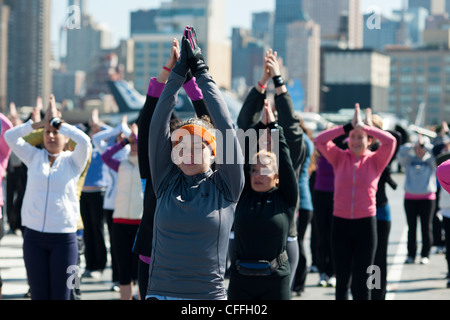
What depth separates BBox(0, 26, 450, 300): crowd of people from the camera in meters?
4.39

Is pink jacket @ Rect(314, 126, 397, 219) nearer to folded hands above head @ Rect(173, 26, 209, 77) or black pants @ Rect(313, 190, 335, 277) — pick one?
black pants @ Rect(313, 190, 335, 277)

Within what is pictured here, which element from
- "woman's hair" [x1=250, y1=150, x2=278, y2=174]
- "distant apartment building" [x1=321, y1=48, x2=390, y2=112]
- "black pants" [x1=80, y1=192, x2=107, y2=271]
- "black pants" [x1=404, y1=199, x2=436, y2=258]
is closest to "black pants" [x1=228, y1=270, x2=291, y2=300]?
"woman's hair" [x1=250, y1=150, x2=278, y2=174]

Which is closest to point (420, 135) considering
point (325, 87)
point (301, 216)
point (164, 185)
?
point (301, 216)

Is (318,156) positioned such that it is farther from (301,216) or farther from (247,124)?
(247,124)

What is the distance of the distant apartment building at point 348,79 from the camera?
539 ft

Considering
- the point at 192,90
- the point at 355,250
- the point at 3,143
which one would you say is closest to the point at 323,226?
the point at 355,250

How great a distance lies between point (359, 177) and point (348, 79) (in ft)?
521

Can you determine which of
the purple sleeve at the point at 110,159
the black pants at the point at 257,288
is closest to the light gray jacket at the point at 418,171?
the purple sleeve at the point at 110,159

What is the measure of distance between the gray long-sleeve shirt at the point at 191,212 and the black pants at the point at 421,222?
8389mm

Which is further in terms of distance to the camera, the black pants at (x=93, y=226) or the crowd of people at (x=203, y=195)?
the black pants at (x=93, y=226)

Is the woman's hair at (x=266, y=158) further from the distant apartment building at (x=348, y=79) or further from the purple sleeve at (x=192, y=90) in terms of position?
the distant apartment building at (x=348, y=79)

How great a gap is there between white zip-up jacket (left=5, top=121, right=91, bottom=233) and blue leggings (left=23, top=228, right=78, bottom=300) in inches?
3.4

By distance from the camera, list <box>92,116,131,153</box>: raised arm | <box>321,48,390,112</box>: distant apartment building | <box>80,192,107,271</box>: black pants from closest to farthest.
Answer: <box>92,116,131,153</box>: raised arm
<box>80,192,107,271</box>: black pants
<box>321,48,390,112</box>: distant apartment building

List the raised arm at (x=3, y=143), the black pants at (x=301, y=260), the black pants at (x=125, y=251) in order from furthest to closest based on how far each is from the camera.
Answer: the black pants at (x=301, y=260) < the black pants at (x=125, y=251) < the raised arm at (x=3, y=143)
